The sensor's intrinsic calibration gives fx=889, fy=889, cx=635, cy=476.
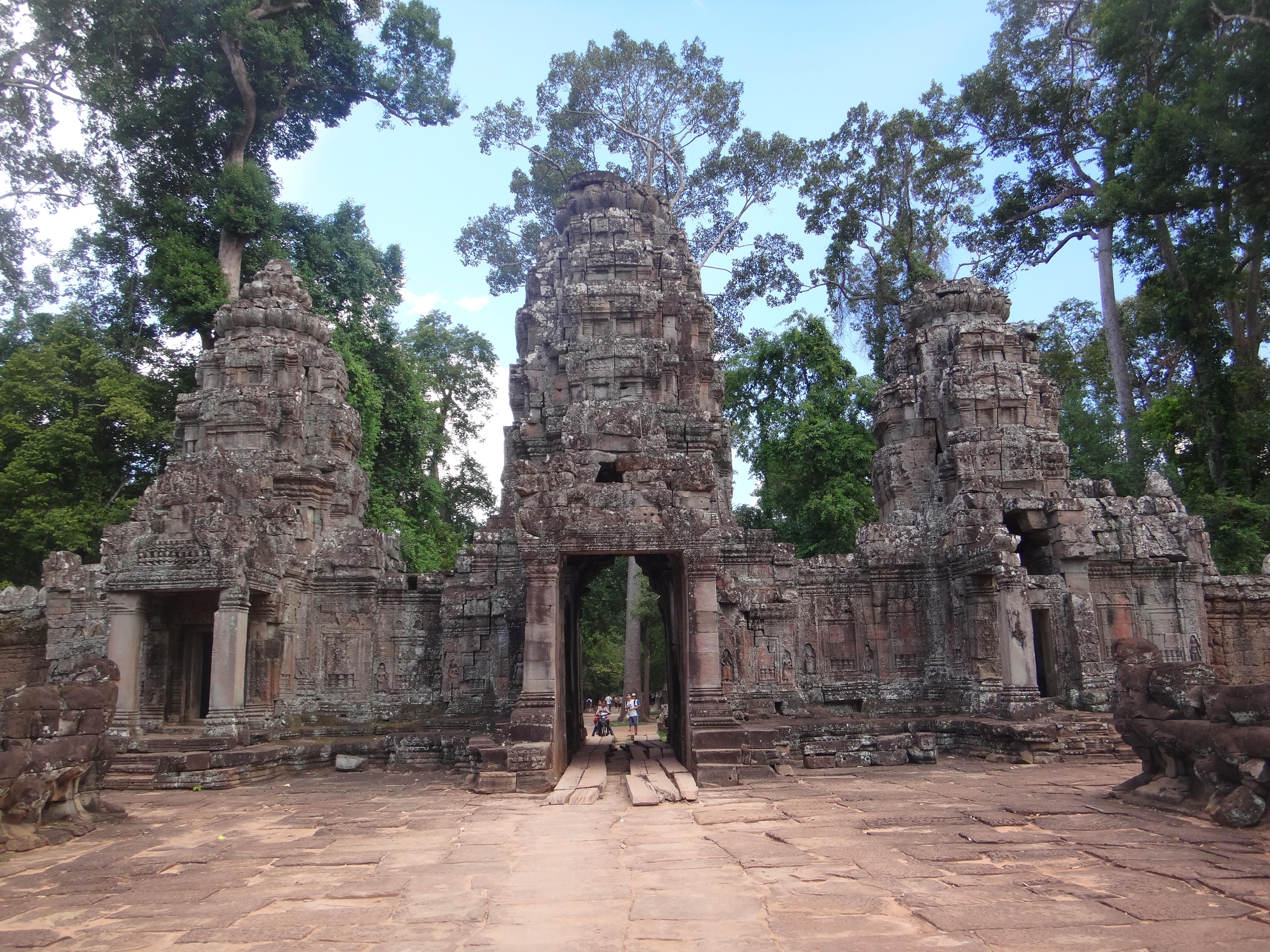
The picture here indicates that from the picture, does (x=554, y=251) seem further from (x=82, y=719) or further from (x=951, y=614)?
(x=82, y=719)

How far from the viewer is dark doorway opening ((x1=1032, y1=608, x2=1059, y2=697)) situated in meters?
13.1

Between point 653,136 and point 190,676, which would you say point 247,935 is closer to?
point 190,676

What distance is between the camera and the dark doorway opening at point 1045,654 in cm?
1310

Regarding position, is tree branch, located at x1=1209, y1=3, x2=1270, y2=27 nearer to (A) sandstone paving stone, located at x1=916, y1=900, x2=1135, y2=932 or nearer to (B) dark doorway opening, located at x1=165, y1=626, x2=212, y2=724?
(A) sandstone paving stone, located at x1=916, y1=900, x2=1135, y2=932

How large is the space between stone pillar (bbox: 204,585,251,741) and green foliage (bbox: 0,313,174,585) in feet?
31.9

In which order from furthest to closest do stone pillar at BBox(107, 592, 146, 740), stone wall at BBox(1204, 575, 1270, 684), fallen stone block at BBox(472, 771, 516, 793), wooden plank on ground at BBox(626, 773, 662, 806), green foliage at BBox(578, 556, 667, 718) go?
green foliage at BBox(578, 556, 667, 718), stone wall at BBox(1204, 575, 1270, 684), stone pillar at BBox(107, 592, 146, 740), fallen stone block at BBox(472, 771, 516, 793), wooden plank on ground at BBox(626, 773, 662, 806)

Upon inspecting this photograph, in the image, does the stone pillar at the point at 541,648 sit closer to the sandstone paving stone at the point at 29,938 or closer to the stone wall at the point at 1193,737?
the sandstone paving stone at the point at 29,938

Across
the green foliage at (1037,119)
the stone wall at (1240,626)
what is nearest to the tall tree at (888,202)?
the green foliage at (1037,119)

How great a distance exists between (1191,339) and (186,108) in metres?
25.3

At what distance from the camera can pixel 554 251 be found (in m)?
16.4

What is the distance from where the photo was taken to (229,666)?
11.3 meters

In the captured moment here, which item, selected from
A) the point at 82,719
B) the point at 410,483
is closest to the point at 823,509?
the point at 410,483

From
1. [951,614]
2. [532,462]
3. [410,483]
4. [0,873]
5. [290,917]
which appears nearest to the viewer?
[290,917]

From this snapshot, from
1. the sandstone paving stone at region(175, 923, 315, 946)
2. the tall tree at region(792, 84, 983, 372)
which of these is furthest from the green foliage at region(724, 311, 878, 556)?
the sandstone paving stone at region(175, 923, 315, 946)
